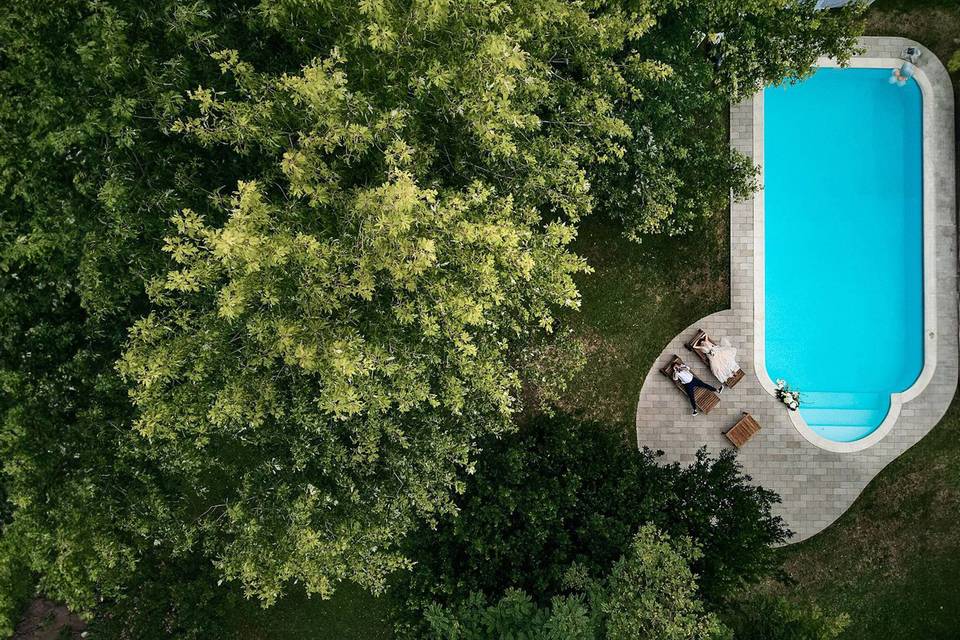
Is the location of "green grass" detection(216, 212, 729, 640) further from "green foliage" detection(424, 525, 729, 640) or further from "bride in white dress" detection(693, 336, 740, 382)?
"green foliage" detection(424, 525, 729, 640)

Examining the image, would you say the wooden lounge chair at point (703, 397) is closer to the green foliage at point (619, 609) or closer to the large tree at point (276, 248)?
the green foliage at point (619, 609)

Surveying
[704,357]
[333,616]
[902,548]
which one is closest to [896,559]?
[902,548]

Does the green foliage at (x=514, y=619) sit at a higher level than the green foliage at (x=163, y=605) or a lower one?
lower

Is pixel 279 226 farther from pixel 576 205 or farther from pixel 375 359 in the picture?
pixel 576 205

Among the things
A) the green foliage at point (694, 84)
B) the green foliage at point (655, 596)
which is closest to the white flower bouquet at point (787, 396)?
the green foliage at point (694, 84)

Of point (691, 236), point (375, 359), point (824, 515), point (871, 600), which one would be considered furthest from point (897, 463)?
point (375, 359)

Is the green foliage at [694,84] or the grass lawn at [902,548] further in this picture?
the grass lawn at [902,548]
